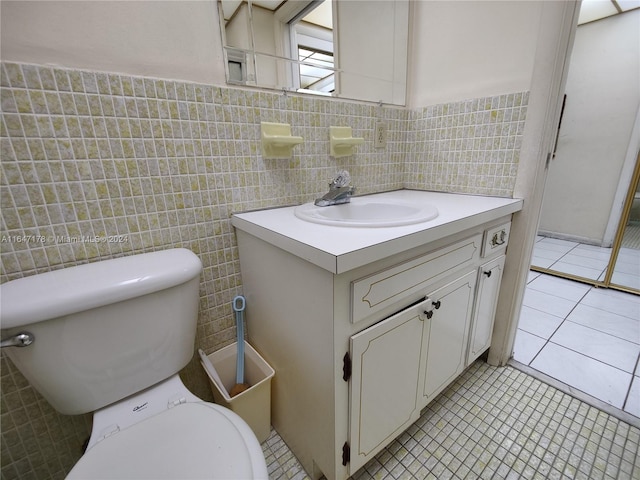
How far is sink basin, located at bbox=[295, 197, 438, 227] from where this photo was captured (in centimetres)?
89

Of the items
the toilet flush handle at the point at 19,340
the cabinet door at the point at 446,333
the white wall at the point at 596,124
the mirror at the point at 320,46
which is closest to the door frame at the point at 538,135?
the cabinet door at the point at 446,333

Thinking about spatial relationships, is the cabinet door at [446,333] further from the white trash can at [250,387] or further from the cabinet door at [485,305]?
the white trash can at [250,387]

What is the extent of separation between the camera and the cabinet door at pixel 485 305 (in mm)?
1105

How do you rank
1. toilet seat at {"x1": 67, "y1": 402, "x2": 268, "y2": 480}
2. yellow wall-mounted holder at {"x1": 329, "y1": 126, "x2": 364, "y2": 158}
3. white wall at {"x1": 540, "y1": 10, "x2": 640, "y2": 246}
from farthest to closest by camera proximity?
1. white wall at {"x1": 540, "y1": 10, "x2": 640, "y2": 246}
2. yellow wall-mounted holder at {"x1": 329, "y1": 126, "x2": 364, "y2": 158}
3. toilet seat at {"x1": 67, "y1": 402, "x2": 268, "y2": 480}

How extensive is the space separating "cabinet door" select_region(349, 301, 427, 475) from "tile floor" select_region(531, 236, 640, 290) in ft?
7.21

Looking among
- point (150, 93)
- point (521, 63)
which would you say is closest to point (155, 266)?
point (150, 93)

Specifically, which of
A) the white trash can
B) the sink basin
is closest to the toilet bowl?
the white trash can

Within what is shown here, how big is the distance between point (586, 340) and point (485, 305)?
0.87m

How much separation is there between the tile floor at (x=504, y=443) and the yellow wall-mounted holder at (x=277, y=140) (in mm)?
1053

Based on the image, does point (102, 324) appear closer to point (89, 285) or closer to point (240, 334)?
point (89, 285)

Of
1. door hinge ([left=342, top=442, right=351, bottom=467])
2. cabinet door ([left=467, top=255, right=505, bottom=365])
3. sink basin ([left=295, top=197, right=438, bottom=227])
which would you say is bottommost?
door hinge ([left=342, top=442, right=351, bottom=467])

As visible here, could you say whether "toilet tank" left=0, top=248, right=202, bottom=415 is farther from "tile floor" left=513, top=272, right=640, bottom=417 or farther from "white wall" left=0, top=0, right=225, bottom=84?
"tile floor" left=513, top=272, right=640, bottom=417

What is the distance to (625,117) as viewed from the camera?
7.67 feet

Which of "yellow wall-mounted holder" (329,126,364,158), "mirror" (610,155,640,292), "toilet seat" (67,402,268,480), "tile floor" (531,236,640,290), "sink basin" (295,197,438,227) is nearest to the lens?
"toilet seat" (67,402,268,480)
